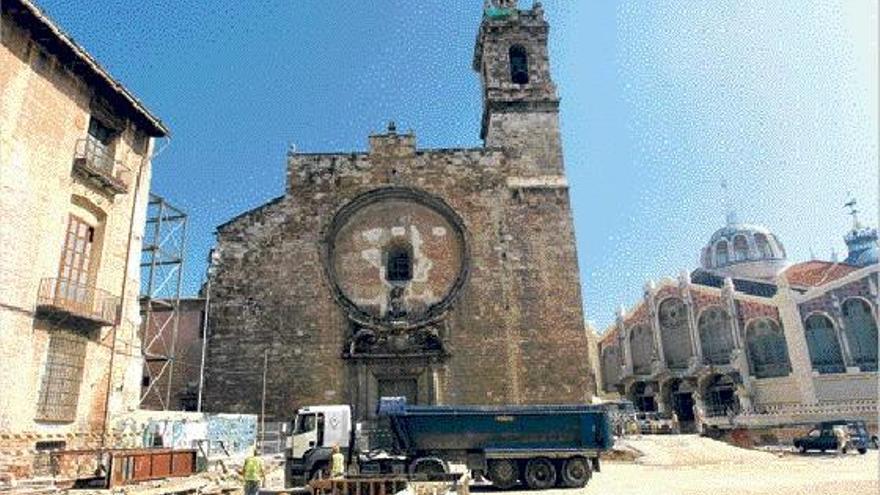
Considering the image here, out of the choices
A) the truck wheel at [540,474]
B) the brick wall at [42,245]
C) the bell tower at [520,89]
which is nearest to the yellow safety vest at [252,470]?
the brick wall at [42,245]

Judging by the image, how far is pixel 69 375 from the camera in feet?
44.0

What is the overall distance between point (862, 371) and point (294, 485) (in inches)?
1333

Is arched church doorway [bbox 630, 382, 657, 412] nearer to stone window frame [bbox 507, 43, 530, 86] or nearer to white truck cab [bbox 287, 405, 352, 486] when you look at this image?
stone window frame [bbox 507, 43, 530, 86]

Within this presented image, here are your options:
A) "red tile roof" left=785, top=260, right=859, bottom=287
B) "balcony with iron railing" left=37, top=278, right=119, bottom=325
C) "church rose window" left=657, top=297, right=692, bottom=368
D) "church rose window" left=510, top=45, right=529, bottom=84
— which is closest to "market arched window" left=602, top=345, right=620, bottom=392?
"church rose window" left=657, top=297, right=692, bottom=368

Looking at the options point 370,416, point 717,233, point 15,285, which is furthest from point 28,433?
point 717,233

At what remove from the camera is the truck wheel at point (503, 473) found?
1351 cm

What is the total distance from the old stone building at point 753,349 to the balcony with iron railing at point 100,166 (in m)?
28.8

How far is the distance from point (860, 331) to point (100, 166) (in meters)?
39.5

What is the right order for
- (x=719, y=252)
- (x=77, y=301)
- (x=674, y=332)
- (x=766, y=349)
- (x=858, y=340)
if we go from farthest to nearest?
1. (x=719, y=252)
2. (x=674, y=332)
3. (x=766, y=349)
4. (x=858, y=340)
5. (x=77, y=301)

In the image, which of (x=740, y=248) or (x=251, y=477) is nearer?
(x=251, y=477)

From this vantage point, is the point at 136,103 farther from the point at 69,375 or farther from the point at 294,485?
the point at 294,485

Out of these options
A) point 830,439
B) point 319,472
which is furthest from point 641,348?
point 319,472

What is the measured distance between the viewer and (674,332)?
132 feet

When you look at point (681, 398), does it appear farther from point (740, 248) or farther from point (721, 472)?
point (721, 472)
